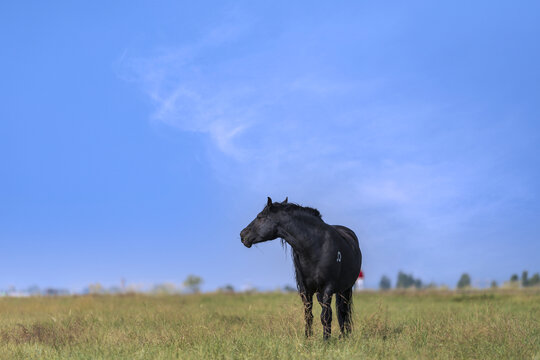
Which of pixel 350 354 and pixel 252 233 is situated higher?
pixel 252 233

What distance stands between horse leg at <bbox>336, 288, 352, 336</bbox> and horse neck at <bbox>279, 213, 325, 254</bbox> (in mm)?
1739

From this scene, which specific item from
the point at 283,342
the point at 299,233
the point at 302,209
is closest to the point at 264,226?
the point at 299,233

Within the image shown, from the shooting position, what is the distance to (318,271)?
10203mm

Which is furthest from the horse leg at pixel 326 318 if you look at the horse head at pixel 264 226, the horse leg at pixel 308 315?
the horse head at pixel 264 226

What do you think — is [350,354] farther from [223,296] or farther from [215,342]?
[223,296]

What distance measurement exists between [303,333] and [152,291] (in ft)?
63.8

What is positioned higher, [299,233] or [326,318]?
[299,233]

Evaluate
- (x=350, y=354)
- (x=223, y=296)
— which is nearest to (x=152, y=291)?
(x=223, y=296)

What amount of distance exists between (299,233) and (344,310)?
8.74 feet

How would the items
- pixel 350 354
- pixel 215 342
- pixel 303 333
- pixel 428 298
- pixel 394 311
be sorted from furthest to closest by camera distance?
pixel 428 298 < pixel 394 311 < pixel 303 333 < pixel 215 342 < pixel 350 354

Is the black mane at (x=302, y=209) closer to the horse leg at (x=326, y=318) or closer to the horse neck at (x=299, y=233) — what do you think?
the horse neck at (x=299, y=233)

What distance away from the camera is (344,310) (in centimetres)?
1178

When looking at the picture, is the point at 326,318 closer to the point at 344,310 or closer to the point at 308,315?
the point at 308,315

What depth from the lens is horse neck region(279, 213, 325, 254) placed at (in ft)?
33.5
